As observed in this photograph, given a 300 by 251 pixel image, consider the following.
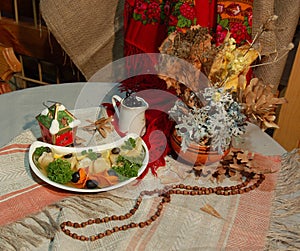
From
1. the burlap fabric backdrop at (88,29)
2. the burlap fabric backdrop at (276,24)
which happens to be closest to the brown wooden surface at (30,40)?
the burlap fabric backdrop at (88,29)

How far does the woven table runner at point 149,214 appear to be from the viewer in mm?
794

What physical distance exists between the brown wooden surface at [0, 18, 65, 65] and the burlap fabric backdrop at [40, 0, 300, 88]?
383 millimetres

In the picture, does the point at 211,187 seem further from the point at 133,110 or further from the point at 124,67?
the point at 124,67

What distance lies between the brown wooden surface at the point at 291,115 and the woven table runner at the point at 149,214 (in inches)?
27.3

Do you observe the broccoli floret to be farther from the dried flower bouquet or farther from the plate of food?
the dried flower bouquet

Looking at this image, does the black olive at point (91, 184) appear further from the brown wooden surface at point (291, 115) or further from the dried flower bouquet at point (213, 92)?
the brown wooden surface at point (291, 115)

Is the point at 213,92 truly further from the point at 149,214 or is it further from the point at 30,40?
the point at 30,40

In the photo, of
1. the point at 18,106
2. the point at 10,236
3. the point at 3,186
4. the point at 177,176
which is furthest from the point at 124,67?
Answer: the point at 10,236

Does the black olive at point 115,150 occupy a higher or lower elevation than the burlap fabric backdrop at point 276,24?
lower

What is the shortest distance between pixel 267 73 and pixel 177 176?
661 mm

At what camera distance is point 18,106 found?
1.15 m

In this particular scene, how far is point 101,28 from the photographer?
62.1 inches

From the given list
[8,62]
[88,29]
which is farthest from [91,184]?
[88,29]

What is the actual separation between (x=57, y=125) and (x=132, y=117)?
0.19 meters
